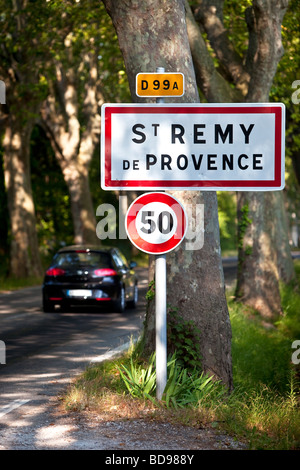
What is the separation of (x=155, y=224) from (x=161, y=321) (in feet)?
2.64

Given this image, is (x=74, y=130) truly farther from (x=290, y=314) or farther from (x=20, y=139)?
(x=290, y=314)

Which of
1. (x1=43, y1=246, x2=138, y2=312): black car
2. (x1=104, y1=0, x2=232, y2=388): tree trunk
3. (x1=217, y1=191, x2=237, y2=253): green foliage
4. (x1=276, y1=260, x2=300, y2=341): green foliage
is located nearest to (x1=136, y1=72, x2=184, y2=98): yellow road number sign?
(x1=104, y1=0, x2=232, y2=388): tree trunk

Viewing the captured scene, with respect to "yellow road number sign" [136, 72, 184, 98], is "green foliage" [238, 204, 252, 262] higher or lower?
lower

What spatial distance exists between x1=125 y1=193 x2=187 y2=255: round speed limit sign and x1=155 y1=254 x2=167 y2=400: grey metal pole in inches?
5.2

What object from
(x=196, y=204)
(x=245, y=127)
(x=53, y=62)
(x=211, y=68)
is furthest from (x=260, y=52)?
(x=53, y=62)

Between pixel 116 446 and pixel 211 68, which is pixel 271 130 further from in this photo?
pixel 211 68

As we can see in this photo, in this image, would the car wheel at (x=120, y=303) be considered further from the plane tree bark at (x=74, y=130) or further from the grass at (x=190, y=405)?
the plane tree bark at (x=74, y=130)

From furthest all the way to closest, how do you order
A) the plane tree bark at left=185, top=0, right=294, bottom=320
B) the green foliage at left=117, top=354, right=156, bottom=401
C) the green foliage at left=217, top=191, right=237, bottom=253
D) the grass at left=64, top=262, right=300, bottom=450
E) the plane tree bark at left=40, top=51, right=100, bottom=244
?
the green foliage at left=217, top=191, right=237, bottom=253 → the plane tree bark at left=40, top=51, right=100, bottom=244 → the plane tree bark at left=185, top=0, right=294, bottom=320 → the green foliage at left=117, top=354, right=156, bottom=401 → the grass at left=64, top=262, right=300, bottom=450

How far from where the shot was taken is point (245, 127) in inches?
291

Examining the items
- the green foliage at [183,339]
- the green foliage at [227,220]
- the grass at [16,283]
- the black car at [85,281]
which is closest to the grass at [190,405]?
the green foliage at [183,339]

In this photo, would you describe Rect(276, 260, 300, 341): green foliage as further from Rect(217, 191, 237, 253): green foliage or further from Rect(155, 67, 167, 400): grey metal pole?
Rect(217, 191, 237, 253): green foliage

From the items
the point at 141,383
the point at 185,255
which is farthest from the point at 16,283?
the point at 141,383

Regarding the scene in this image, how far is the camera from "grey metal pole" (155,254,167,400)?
24.3ft

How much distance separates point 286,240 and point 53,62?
10459 mm
